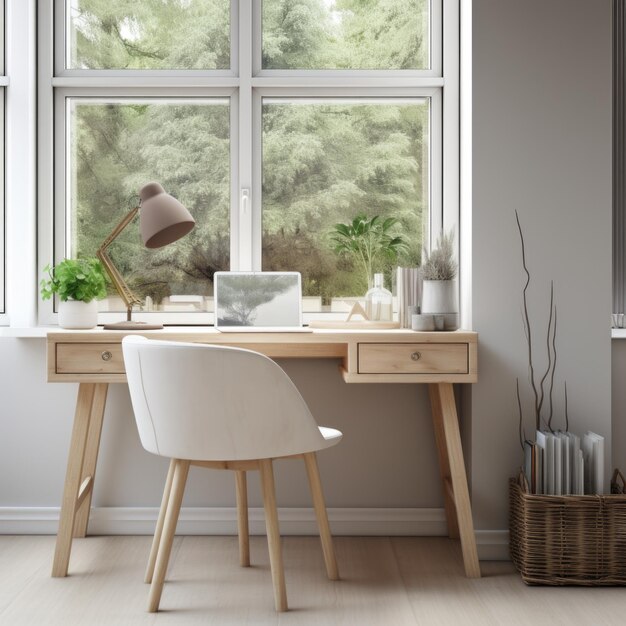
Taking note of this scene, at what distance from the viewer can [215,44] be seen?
2854 mm

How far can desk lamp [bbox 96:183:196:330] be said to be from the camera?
8.20 ft

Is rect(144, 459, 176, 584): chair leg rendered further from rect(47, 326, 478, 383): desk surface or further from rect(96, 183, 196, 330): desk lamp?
rect(96, 183, 196, 330): desk lamp

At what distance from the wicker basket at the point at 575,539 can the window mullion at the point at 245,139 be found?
1361mm

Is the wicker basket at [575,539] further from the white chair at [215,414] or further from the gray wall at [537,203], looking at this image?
the white chair at [215,414]

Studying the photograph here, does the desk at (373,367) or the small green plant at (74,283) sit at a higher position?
the small green plant at (74,283)

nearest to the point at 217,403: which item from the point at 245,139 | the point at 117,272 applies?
the point at 117,272

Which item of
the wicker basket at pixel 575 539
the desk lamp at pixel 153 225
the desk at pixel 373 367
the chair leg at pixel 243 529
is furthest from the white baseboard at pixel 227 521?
the desk lamp at pixel 153 225

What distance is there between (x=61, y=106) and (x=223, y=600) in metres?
1.92

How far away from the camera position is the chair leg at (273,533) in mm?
2006

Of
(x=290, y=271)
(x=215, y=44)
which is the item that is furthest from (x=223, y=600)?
(x=215, y=44)

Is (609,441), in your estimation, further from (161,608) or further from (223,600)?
(161,608)

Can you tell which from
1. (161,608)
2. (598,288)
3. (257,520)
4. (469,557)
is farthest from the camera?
(257,520)

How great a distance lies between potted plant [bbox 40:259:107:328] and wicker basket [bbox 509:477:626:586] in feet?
5.15

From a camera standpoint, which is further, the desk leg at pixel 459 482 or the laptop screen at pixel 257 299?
the laptop screen at pixel 257 299
